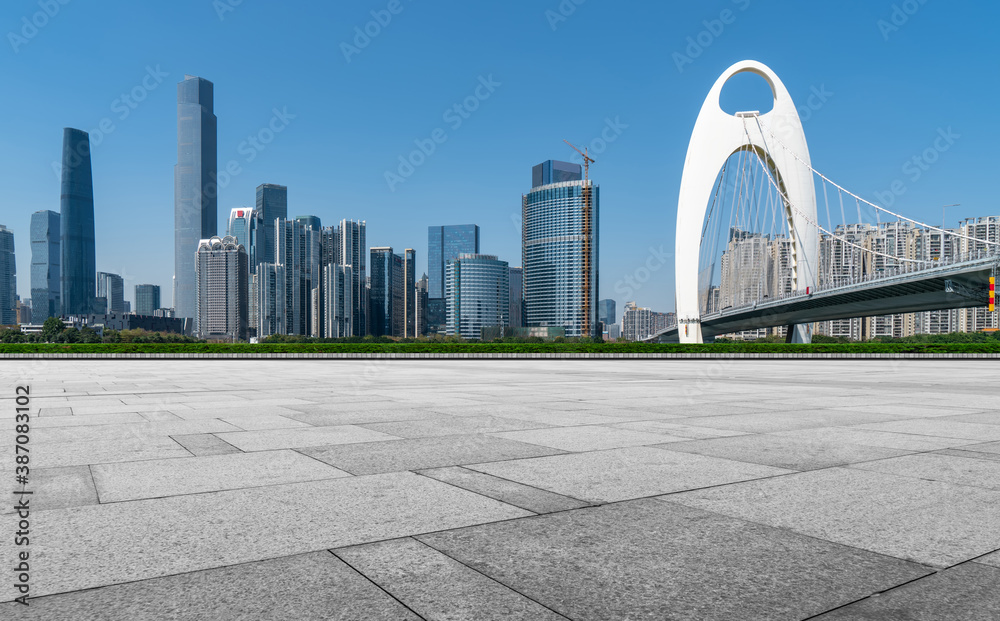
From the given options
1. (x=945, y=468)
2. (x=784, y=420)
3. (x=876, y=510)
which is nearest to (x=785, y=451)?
(x=945, y=468)

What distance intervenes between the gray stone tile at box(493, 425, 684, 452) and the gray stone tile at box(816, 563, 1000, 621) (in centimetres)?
365

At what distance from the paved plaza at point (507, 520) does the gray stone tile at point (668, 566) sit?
0.05 ft

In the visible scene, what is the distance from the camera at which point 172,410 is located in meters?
9.96

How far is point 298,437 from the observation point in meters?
7.25

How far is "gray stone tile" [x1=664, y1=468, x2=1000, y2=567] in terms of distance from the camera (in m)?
3.52

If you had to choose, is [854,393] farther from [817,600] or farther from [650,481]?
[817,600]

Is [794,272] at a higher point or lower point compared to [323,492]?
higher

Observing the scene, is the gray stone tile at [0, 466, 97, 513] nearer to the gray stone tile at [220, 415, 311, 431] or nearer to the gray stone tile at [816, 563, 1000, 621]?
the gray stone tile at [220, 415, 311, 431]

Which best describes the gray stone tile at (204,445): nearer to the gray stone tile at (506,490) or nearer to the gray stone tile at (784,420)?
the gray stone tile at (506,490)

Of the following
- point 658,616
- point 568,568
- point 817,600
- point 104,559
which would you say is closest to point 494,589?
point 568,568

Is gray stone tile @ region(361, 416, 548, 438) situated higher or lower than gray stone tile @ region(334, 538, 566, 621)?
lower

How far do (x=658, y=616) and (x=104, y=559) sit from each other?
2574 mm

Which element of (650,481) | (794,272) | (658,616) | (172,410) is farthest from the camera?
(794,272)

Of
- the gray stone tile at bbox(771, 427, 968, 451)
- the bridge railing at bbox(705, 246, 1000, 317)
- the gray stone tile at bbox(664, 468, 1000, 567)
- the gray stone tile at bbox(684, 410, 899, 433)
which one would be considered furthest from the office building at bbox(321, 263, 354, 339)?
the gray stone tile at bbox(664, 468, 1000, 567)
